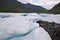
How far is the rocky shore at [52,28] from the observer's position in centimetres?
155

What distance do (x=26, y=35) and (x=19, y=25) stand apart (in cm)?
13

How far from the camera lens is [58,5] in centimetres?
411

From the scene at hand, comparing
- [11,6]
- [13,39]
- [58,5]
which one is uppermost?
[13,39]

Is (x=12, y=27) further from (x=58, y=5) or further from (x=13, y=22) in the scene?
(x=58, y=5)

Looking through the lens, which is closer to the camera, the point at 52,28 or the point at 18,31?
the point at 18,31

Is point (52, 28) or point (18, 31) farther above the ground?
point (18, 31)

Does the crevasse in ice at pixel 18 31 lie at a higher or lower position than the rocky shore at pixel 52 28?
higher

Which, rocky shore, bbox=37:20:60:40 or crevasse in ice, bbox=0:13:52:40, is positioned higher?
crevasse in ice, bbox=0:13:52:40

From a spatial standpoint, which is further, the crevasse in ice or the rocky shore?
the rocky shore

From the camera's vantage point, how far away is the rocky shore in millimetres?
1552

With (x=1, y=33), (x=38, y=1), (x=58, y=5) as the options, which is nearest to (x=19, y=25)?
(x=1, y=33)

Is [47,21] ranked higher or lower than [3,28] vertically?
lower

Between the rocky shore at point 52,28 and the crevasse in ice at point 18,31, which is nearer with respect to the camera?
the crevasse in ice at point 18,31

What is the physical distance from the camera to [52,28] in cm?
167
